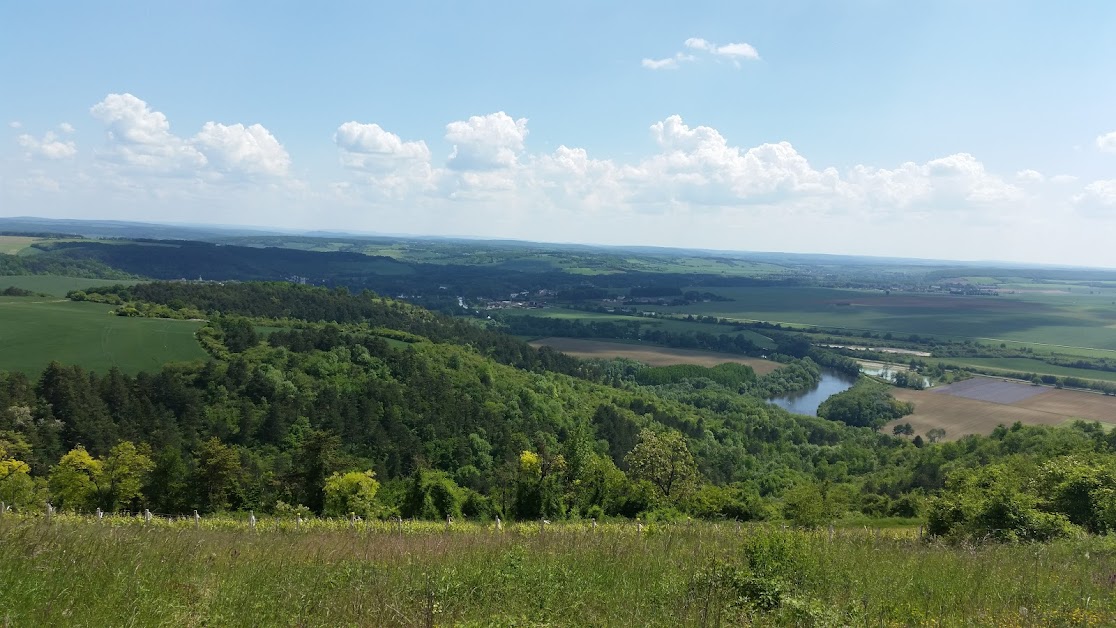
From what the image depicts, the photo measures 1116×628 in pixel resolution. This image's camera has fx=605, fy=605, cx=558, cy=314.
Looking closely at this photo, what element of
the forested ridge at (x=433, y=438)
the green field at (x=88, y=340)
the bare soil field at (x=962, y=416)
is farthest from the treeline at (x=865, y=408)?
the green field at (x=88, y=340)

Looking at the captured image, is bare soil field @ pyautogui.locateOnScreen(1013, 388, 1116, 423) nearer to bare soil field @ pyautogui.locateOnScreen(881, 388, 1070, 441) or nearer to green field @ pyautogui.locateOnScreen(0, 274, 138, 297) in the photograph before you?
bare soil field @ pyautogui.locateOnScreen(881, 388, 1070, 441)

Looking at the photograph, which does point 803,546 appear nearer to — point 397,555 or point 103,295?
point 397,555

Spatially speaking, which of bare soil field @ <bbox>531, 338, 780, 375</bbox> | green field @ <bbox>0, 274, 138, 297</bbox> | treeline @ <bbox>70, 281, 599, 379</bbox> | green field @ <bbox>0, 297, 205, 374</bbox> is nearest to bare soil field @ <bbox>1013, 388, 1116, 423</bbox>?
bare soil field @ <bbox>531, 338, 780, 375</bbox>

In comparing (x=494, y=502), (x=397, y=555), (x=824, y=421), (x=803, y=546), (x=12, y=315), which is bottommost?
(x=824, y=421)

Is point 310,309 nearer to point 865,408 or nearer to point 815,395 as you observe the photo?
point 815,395

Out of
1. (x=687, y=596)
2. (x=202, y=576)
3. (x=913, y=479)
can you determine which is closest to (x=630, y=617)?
(x=687, y=596)

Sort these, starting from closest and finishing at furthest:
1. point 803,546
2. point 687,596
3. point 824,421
A: point 687,596
point 803,546
point 824,421
